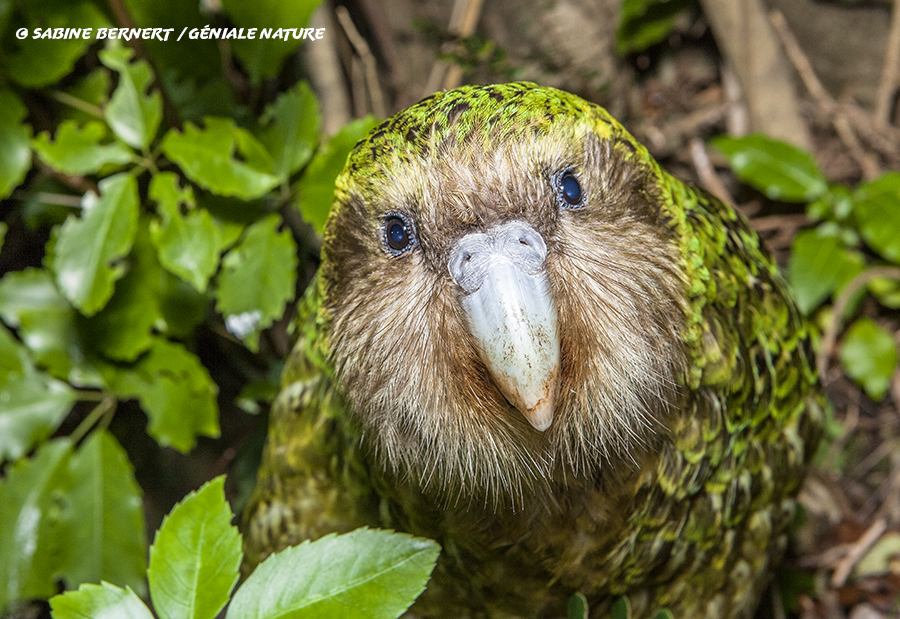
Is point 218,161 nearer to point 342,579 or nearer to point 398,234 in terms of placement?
point 398,234

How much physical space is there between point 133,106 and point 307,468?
0.97 metres

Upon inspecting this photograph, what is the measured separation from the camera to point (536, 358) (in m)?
1.12

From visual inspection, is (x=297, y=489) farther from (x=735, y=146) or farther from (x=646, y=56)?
(x=646, y=56)

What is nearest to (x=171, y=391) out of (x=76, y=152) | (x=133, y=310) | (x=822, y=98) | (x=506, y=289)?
(x=133, y=310)

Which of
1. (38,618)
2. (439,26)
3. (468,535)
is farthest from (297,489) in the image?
(439,26)

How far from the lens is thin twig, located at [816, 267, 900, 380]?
2.46m

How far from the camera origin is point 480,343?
45.5 inches

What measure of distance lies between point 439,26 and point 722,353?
5.55 ft

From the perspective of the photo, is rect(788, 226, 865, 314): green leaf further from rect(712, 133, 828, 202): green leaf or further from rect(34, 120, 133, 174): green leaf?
rect(34, 120, 133, 174): green leaf

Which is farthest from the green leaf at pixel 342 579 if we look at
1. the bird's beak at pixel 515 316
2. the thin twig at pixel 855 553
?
the thin twig at pixel 855 553

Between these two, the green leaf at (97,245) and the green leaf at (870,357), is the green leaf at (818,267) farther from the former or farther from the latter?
the green leaf at (97,245)

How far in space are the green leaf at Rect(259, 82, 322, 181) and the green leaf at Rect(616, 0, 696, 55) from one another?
1.23 m

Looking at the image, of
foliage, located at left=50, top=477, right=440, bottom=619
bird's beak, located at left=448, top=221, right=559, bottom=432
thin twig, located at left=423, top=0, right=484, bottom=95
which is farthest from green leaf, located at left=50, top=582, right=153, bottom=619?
thin twig, located at left=423, top=0, right=484, bottom=95

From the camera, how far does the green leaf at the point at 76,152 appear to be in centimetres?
198
